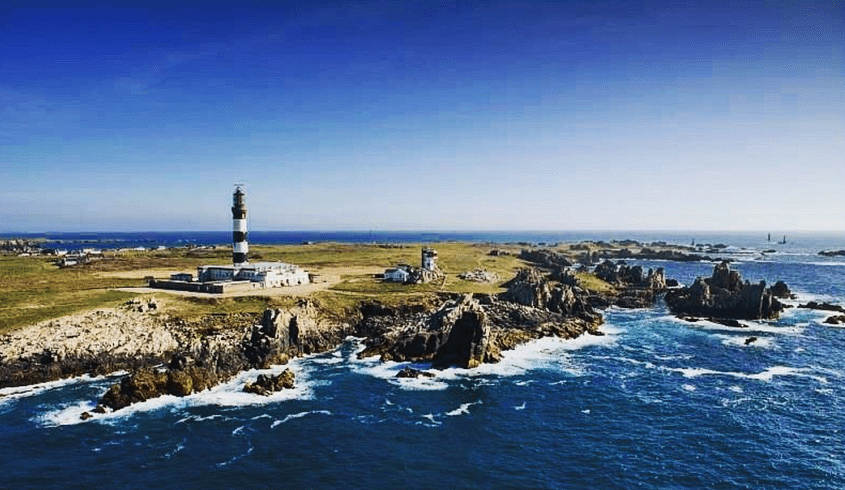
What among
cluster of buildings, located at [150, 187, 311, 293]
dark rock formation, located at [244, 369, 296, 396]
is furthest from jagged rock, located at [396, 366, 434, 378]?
cluster of buildings, located at [150, 187, 311, 293]

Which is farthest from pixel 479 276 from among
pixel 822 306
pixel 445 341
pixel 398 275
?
pixel 822 306

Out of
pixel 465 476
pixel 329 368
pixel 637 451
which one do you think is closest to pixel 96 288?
pixel 329 368

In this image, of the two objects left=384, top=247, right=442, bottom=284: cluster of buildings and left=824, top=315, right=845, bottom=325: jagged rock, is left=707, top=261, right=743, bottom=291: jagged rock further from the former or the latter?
left=384, top=247, right=442, bottom=284: cluster of buildings

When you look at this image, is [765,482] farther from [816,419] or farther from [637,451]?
[816,419]

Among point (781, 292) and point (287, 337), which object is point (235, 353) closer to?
point (287, 337)

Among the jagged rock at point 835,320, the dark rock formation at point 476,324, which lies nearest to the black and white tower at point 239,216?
the dark rock formation at point 476,324

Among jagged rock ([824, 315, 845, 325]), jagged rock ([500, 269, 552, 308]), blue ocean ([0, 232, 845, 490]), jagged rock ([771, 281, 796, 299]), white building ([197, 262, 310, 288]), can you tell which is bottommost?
blue ocean ([0, 232, 845, 490])

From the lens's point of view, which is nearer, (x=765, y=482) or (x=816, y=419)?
(x=765, y=482)
